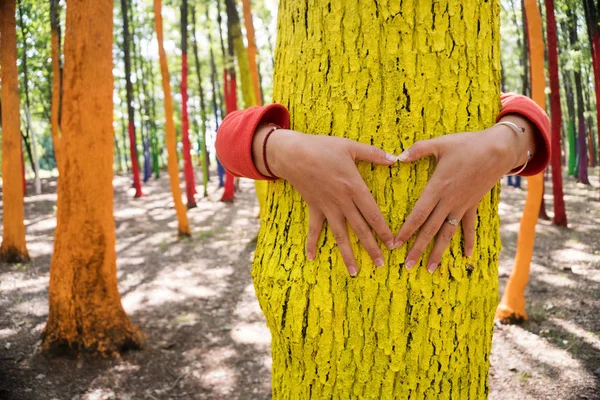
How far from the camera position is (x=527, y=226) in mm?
4730

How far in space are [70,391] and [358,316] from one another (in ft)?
12.2

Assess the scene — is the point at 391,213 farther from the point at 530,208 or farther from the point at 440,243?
the point at 530,208

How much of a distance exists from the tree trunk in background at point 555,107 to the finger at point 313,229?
7194mm

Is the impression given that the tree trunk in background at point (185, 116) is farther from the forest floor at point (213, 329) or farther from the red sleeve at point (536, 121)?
the red sleeve at point (536, 121)

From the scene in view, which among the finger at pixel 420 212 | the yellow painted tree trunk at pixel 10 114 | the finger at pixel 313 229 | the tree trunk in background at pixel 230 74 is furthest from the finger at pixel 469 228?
the yellow painted tree trunk at pixel 10 114

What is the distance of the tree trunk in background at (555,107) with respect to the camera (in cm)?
694

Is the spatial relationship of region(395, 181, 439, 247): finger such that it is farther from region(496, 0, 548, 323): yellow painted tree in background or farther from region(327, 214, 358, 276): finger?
region(496, 0, 548, 323): yellow painted tree in background

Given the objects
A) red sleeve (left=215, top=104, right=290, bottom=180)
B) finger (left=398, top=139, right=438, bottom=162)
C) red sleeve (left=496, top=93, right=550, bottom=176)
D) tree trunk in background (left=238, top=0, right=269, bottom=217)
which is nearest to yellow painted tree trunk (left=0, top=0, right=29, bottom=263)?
tree trunk in background (left=238, top=0, right=269, bottom=217)

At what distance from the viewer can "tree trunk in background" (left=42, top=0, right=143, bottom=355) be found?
3.82 m

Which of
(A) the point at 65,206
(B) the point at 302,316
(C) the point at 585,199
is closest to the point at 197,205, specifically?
(A) the point at 65,206

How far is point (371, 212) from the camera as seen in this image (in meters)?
0.99

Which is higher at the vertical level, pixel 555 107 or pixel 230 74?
pixel 230 74

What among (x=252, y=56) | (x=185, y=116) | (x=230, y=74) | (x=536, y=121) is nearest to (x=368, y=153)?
(x=536, y=121)

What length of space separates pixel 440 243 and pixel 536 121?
0.41 m
